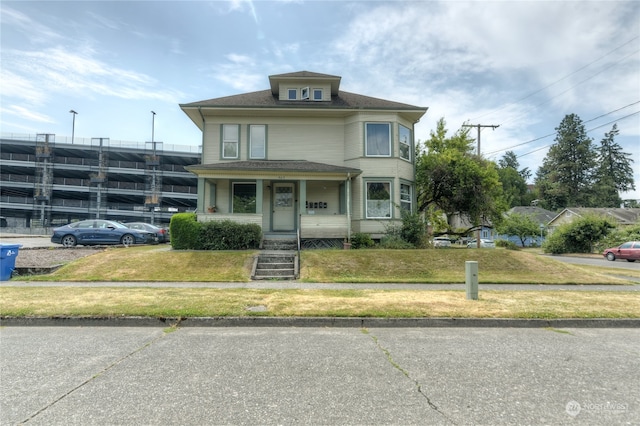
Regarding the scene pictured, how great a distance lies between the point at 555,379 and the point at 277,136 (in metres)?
16.5

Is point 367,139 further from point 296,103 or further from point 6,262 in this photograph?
point 6,262

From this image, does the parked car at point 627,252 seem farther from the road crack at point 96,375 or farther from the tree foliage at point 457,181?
the road crack at point 96,375

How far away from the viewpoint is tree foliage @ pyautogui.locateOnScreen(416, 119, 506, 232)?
18062mm

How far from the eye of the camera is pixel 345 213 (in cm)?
1748

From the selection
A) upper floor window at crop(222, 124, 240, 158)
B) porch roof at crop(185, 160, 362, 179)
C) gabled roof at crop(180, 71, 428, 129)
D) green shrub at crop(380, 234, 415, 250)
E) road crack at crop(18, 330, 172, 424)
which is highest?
gabled roof at crop(180, 71, 428, 129)

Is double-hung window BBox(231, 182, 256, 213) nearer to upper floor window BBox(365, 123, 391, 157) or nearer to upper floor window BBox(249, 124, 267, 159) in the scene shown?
upper floor window BBox(249, 124, 267, 159)

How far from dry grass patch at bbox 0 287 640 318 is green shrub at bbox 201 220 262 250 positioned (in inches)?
220

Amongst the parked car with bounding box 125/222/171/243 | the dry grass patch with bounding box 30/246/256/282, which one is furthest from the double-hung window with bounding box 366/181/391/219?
the parked car with bounding box 125/222/171/243

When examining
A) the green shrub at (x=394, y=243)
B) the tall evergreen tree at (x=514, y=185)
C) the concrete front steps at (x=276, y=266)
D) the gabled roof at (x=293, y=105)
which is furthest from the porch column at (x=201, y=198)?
the tall evergreen tree at (x=514, y=185)

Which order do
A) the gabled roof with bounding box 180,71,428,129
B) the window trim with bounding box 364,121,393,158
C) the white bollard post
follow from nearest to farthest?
1. the white bollard post
2. the gabled roof with bounding box 180,71,428,129
3. the window trim with bounding box 364,121,393,158

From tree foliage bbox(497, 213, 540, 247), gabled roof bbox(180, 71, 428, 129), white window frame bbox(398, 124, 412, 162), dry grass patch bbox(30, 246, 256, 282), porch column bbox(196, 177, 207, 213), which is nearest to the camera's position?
dry grass patch bbox(30, 246, 256, 282)

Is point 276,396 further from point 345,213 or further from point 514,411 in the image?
point 345,213

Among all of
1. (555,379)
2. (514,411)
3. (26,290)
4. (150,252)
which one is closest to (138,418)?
(514,411)

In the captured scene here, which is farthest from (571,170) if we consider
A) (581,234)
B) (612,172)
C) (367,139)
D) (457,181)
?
(367,139)
